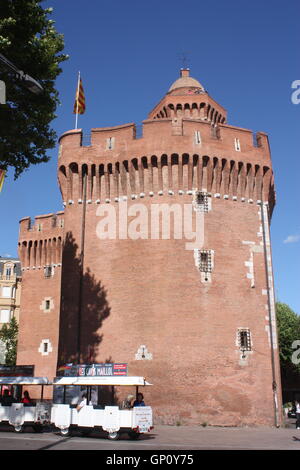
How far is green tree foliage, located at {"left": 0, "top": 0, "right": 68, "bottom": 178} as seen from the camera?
15.8 meters

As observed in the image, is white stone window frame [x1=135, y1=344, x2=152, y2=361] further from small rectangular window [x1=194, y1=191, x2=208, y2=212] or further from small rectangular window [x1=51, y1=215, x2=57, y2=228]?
small rectangular window [x1=51, y1=215, x2=57, y2=228]

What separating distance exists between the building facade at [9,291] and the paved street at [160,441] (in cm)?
4093

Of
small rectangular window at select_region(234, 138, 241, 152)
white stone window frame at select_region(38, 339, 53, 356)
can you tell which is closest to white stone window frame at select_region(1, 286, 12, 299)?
white stone window frame at select_region(38, 339, 53, 356)

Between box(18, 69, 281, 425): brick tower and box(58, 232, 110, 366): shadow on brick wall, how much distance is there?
0.06 meters

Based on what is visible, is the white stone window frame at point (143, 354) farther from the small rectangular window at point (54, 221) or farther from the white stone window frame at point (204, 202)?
the small rectangular window at point (54, 221)

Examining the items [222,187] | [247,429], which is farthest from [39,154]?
[247,429]

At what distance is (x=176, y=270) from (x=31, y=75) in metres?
14.0

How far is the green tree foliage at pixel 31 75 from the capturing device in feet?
51.9

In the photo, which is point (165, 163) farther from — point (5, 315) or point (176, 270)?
point (5, 315)

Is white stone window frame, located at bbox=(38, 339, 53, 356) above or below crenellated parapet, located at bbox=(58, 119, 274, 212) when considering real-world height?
below

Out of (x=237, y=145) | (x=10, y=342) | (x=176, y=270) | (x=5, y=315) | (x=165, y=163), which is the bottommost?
(x=10, y=342)

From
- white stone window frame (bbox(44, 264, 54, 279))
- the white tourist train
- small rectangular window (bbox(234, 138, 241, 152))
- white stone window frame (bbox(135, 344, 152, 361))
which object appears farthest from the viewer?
white stone window frame (bbox(44, 264, 54, 279))

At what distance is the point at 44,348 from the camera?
3991 cm

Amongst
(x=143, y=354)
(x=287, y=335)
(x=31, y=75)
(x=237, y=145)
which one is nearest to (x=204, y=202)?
(x=237, y=145)
